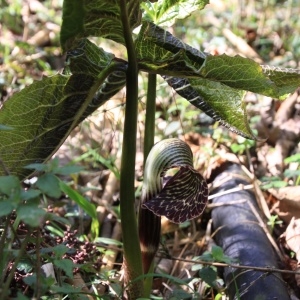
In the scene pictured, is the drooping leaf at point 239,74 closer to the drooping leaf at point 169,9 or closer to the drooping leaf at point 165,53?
the drooping leaf at point 165,53

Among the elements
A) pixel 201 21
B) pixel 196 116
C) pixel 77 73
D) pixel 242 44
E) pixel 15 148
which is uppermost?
pixel 201 21

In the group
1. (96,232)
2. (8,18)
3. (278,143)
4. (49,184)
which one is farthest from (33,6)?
(49,184)

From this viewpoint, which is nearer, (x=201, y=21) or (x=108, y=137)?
(x=108, y=137)

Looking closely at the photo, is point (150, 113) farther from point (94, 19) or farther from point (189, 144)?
point (189, 144)

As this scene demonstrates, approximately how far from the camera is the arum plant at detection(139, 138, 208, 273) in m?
1.15

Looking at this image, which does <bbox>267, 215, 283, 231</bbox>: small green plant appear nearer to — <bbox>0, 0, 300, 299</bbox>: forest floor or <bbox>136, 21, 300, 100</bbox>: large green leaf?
<bbox>0, 0, 300, 299</bbox>: forest floor

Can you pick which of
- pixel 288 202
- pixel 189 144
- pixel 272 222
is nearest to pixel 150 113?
pixel 272 222

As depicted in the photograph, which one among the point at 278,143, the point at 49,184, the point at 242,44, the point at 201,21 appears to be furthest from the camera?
the point at 201,21

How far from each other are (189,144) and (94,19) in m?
1.36

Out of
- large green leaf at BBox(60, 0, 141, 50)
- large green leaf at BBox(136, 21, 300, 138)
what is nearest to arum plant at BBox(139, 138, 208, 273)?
large green leaf at BBox(136, 21, 300, 138)

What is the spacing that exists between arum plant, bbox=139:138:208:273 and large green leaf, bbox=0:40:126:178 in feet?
0.64

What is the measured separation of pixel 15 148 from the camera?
4.07ft

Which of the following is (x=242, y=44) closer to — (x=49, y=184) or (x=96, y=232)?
(x=96, y=232)

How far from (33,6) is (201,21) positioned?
3.83 ft
